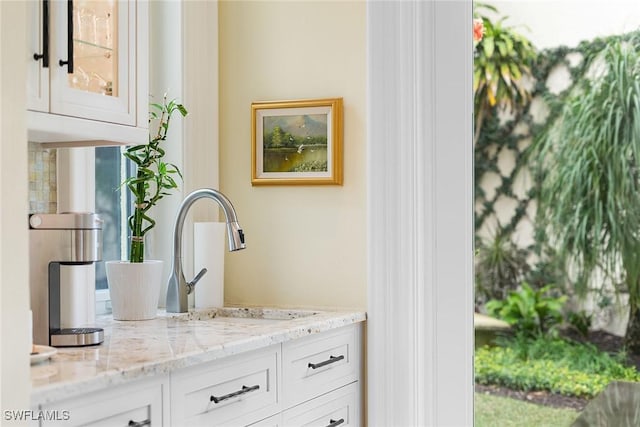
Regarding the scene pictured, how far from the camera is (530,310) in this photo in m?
2.72

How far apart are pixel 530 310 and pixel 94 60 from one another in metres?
1.61

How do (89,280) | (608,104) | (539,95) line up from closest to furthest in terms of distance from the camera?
(89,280), (608,104), (539,95)

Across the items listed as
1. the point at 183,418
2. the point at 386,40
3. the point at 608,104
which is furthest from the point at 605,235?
the point at 183,418

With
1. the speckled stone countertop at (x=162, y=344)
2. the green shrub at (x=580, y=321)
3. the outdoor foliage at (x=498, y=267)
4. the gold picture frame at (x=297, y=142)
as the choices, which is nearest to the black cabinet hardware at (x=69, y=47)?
the speckled stone countertop at (x=162, y=344)

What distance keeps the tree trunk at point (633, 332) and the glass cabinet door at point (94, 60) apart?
1.54m

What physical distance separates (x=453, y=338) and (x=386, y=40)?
959mm

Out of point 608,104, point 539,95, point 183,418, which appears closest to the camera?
point 183,418

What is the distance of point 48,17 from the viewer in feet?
5.90

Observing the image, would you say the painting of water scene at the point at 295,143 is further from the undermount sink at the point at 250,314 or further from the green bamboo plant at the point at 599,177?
the green bamboo plant at the point at 599,177

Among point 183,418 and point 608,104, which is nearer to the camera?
point 183,418

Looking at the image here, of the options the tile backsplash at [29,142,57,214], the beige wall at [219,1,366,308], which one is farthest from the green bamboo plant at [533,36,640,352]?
the tile backsplash at [29,142,57,214]

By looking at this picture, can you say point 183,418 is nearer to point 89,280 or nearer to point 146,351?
point 146,351

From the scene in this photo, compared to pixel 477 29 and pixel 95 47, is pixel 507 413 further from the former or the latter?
pixel 95 47

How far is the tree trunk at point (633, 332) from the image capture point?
2.41 metres
